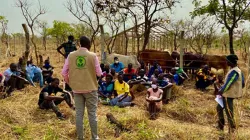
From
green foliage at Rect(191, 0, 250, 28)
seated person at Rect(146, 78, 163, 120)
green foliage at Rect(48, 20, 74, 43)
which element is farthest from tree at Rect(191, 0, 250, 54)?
green foliage at Rect(48, 20, 74, 43)

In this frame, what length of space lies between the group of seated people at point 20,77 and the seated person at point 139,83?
8.91ft

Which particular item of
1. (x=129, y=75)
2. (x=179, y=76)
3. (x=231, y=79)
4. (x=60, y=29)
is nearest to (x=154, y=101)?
(x=231, y=79)

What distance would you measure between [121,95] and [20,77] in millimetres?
2839

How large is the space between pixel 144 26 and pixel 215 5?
3.10 meters

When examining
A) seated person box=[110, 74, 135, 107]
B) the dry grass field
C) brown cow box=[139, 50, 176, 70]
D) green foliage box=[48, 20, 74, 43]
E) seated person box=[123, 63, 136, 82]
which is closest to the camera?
the dry grass field

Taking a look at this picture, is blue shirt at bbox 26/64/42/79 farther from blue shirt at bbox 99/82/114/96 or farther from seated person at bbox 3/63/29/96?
blue shirt at bbox 99/82/114/96

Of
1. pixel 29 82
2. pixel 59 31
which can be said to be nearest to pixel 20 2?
pixel 59 31

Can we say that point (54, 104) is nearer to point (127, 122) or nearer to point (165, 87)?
point (127, 122)

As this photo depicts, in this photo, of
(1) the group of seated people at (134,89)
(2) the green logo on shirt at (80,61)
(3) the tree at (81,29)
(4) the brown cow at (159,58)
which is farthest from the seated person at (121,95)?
(3) the tree at (81,29)

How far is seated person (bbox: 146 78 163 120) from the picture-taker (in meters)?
6.26

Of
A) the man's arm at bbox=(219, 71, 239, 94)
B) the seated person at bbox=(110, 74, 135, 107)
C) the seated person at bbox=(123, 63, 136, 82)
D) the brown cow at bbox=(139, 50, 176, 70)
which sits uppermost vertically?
the brown cow at bbox=(139, 50, 176, 70)

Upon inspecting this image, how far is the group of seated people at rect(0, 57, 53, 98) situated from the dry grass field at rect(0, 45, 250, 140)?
31cm

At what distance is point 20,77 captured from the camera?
7637mm

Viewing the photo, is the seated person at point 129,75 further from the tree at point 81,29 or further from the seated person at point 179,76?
the tree at point 81,29
